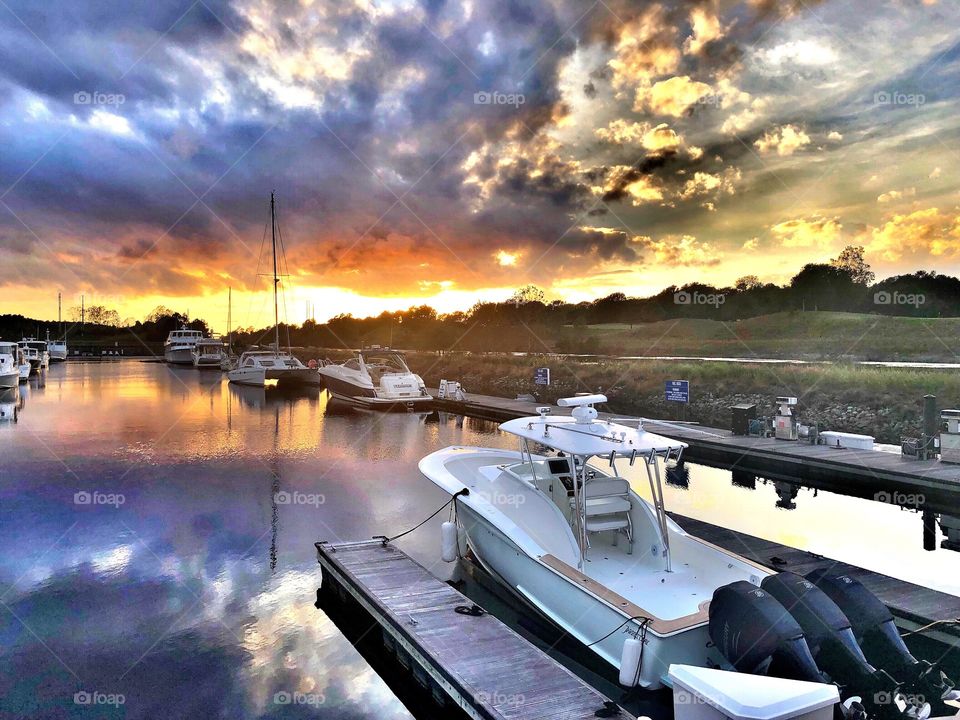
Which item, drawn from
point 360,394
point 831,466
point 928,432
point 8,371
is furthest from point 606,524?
point 8,371

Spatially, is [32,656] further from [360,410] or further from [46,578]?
[360,410]

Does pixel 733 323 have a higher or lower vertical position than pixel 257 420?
higher

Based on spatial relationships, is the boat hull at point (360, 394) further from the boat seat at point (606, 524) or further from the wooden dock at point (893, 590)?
the boat seat at point (606, 524)

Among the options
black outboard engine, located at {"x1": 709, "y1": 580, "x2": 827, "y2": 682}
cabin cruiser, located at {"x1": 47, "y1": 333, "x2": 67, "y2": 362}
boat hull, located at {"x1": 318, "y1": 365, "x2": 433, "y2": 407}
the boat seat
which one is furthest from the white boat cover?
cabin cruiser, located at {"x1": 47, "y1": 333, "x2": 67, "y2": 362}

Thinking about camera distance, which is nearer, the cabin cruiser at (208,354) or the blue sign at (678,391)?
the blue sign at (678,391)

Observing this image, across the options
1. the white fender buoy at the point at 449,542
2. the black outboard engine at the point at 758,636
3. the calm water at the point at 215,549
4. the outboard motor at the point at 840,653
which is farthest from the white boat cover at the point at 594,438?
the calm water at the point at 215,549

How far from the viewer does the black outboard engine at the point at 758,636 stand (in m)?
5.14

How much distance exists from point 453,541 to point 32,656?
5478mm

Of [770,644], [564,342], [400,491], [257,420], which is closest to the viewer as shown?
[770,644]

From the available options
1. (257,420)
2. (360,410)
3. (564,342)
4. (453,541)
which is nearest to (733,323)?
(564,342)

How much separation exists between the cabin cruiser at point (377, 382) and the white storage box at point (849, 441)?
60.7 ft

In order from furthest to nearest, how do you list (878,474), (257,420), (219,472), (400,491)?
(257,420)
(219,472)
(400,491)
(878,474)

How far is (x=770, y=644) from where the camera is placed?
204 inches

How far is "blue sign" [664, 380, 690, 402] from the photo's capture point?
21.1 m
